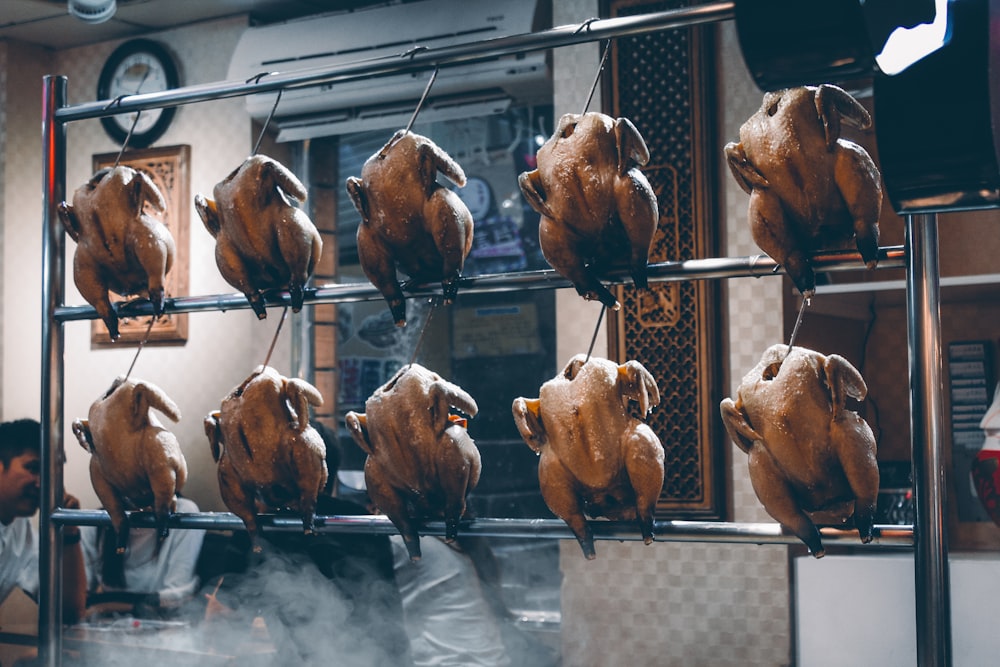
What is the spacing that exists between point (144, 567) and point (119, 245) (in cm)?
261

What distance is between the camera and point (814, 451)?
5.14 ft

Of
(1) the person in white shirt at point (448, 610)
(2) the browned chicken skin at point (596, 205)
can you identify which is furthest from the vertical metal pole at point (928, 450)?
(1) the person in white shirt at point (448, 610)

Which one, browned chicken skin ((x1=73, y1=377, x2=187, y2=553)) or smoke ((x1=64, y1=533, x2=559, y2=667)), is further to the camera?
smoke ((x1=64, y1=533, x2=559, y2=667))

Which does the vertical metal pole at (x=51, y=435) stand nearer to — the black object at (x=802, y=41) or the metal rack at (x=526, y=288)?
the metal rack at (x=526, y=288)

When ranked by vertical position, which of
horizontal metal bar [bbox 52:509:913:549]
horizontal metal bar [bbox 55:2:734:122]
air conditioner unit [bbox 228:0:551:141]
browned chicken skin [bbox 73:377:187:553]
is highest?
air conditioner unit [bbox 228:0:551:141]

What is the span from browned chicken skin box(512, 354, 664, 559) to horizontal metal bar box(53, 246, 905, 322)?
0.17m

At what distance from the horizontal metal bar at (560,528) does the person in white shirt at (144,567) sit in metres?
2.12

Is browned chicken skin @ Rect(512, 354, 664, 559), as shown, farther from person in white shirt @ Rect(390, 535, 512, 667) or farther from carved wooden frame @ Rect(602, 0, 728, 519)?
person in white shirt @ Rect(390, 535, 512, 667)

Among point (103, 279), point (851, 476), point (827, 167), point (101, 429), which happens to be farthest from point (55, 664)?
point (827, 167)

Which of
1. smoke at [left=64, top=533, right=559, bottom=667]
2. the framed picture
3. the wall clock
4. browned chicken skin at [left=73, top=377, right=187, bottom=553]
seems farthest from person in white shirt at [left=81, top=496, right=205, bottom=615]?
browned chicken skin at [left=73, top=377, right=187, bottom=553]

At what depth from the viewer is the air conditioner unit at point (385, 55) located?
381 cm

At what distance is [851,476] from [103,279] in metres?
1.63

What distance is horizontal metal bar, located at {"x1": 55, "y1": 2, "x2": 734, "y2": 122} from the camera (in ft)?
5.45

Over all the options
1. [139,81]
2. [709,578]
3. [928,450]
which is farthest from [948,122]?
[139,81]
